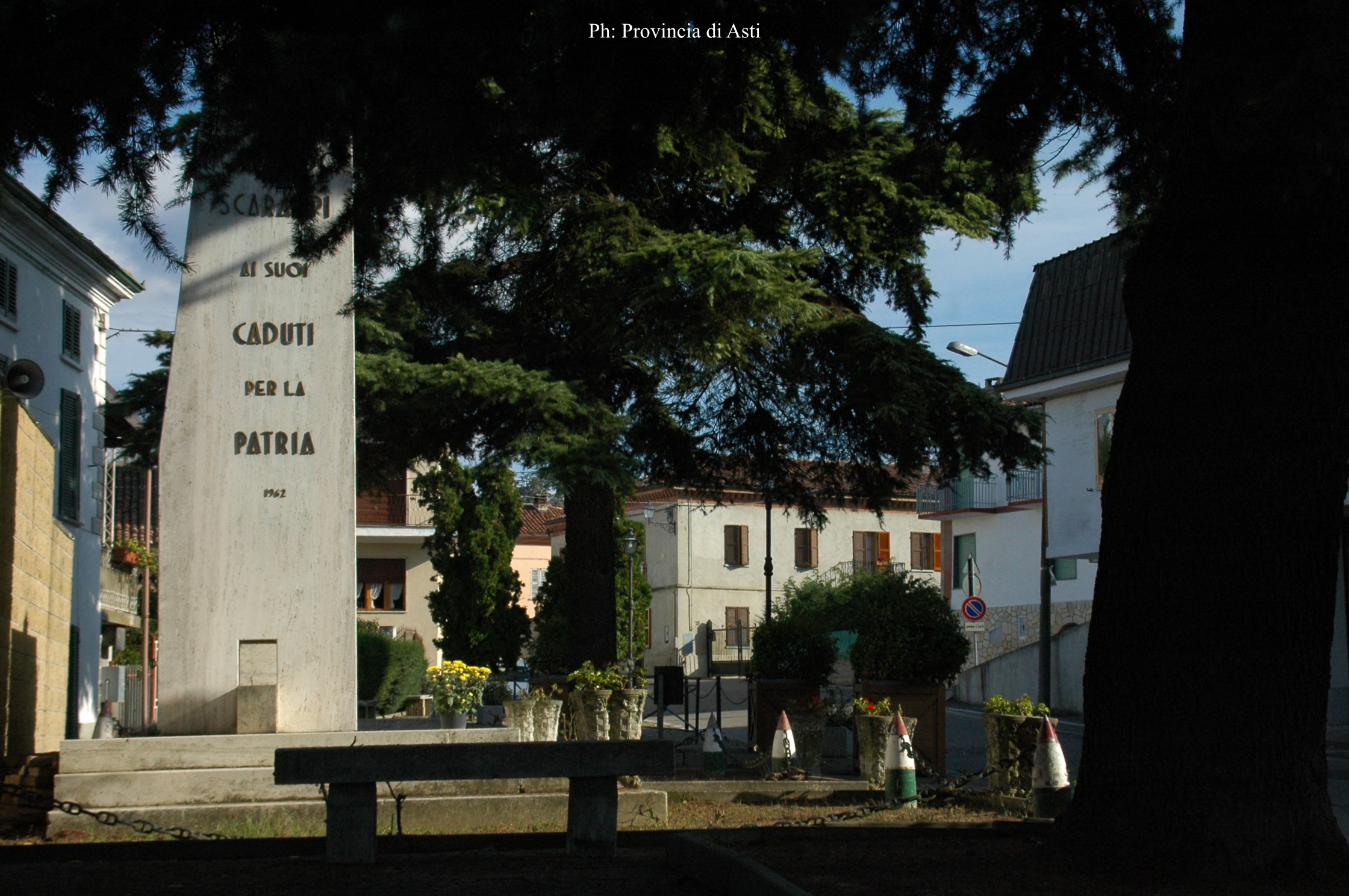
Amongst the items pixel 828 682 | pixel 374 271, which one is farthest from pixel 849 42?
pixel 828 682

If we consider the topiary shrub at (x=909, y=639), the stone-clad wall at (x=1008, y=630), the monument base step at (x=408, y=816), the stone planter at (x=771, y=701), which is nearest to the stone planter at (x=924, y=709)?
the topiary shrub at (x=909, y=639)

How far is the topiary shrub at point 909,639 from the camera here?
45.0 feet

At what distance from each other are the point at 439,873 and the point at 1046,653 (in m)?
23.0

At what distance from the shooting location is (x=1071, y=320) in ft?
99.5

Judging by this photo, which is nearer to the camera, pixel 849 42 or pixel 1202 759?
pixel 1202 759

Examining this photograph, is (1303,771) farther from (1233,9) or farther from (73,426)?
(73,426)

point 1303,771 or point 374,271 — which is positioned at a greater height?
point 374,271

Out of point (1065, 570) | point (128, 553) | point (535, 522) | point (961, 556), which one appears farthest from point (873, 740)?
point (535, 522)

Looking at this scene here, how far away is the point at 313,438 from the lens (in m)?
10.4

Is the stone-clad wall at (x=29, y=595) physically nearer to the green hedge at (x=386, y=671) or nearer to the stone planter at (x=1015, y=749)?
the stone planter at (x=1015, y=749)

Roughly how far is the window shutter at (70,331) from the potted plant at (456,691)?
13.4m

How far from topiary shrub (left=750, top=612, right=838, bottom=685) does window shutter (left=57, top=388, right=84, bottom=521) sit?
1256 cm

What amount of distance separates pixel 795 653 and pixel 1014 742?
433 cm

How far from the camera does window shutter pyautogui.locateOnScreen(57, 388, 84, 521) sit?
70.9 feet
